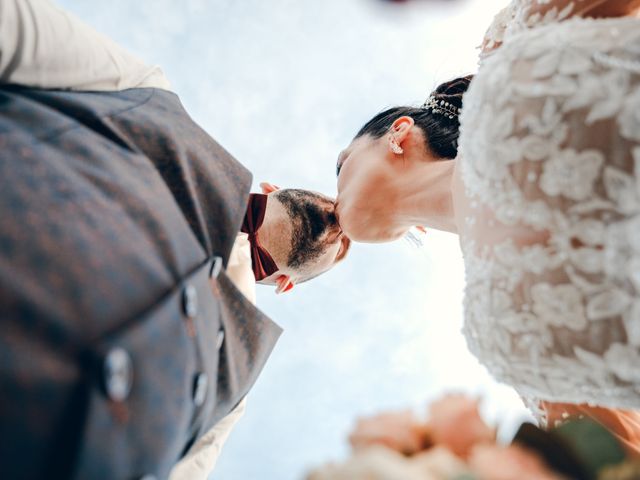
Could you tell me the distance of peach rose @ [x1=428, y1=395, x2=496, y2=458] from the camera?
60 cm

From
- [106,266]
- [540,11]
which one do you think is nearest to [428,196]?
[540,11]

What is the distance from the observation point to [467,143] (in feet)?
3.65

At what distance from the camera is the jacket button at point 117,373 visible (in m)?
0.68

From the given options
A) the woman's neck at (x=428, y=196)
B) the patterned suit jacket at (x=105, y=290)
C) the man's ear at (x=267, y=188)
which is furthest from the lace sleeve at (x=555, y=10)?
the man's ear at (x=267, y=188)

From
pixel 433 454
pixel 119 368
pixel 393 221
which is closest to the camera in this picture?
pixel 433 454

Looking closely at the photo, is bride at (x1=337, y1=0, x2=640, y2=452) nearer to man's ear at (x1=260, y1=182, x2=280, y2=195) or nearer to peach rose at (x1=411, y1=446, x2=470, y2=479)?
peach rose at (x1=411, y1=446, x2=470, y2=479)

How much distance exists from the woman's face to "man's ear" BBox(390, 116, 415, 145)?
0.15 ft

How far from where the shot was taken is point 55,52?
1.05 m

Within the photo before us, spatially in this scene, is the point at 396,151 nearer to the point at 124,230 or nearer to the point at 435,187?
the point at 435,187

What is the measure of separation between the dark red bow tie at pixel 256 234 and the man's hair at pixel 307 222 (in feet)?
0.46

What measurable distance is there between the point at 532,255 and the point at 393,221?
1051mm

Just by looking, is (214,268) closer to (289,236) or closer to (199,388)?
(199,388)

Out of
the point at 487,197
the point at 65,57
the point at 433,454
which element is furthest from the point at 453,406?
the point at 65,57

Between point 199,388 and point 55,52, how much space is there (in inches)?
29.5
